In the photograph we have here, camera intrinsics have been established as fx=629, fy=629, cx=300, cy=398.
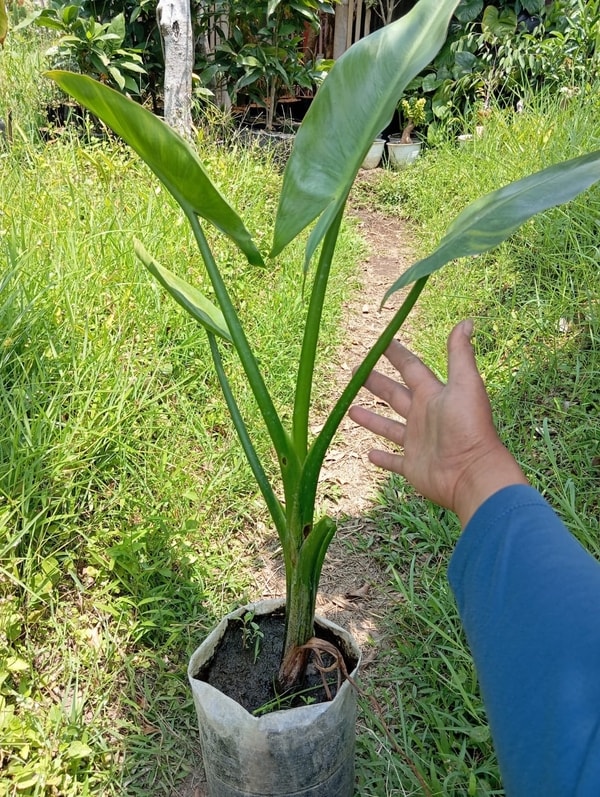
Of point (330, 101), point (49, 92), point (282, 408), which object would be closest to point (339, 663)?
point (330, 101)

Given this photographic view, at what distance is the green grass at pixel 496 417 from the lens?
1338 mm

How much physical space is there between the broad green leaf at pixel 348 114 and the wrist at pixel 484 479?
396mm

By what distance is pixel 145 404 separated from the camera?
188cm

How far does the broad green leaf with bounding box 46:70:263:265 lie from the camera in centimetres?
78

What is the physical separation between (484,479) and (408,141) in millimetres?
5025

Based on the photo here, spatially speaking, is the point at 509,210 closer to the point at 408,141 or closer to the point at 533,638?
the point at 533,638

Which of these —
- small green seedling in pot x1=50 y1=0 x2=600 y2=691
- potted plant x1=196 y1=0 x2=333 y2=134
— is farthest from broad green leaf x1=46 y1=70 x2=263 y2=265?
potted plant x1=196 y1=0 x2=333 y2=134

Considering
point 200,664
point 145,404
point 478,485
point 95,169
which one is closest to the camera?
point 478,485

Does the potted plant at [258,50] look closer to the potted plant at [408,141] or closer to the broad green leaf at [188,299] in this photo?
the potted plant at [408,141]

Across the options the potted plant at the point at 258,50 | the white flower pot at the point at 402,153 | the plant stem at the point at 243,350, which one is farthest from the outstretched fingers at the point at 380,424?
the white flower pot at the point at 402,153

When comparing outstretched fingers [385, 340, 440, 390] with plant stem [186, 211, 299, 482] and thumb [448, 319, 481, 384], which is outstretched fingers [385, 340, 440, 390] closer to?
thumb [448, 319, 481, 384]

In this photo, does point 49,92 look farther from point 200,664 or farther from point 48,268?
point 200,664

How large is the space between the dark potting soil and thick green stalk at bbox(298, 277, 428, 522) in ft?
1.02

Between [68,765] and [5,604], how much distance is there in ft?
1.17
